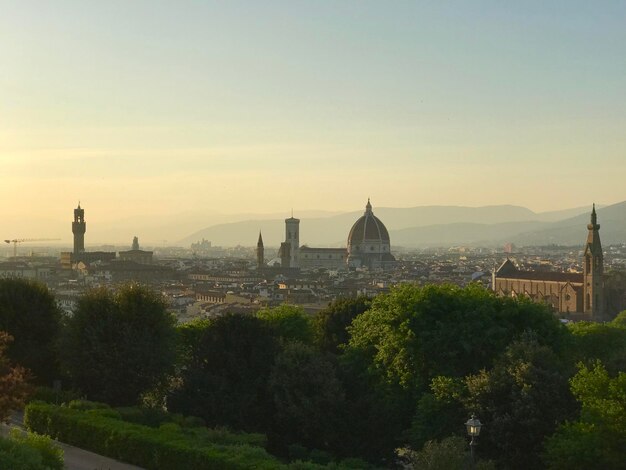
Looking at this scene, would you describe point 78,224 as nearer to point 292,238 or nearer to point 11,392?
point 292,238

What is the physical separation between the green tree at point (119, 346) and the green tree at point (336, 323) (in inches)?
273

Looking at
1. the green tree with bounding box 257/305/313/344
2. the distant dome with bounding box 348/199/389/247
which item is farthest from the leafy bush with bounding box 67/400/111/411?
the distant dome with bounding box 348/199/389/247

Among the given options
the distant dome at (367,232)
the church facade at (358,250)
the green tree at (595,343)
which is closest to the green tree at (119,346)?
the green tree at (595,343)

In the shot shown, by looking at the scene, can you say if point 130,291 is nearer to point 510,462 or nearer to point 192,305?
point 510,462

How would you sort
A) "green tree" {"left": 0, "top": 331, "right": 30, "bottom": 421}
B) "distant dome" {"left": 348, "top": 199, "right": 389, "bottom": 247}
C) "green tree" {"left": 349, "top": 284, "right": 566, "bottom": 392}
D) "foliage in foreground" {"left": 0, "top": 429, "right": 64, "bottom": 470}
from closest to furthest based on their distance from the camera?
"foliage in foreground" {"left": 0, "top": 429, "right": 64, "bottom": 470}
"green tree" {"left": 0, "top": 331, "right": 30, "bottom": 421}
"green tree" {"left": 349, "top": 284, "right": 566, "bottom": 392}
"distant dome" {"left": 348, "top": 199, "right": 389, "bottom": 247}

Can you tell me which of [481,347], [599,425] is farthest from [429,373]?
[599,425]

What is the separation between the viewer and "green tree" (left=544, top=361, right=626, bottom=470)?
17672 mm

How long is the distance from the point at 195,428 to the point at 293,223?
159m

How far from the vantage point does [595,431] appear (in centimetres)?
1794

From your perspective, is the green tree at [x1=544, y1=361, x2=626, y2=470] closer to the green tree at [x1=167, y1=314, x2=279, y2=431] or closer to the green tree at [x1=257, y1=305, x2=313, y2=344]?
the green tree at [x1=167, y1=314, x2=279, y2=431]

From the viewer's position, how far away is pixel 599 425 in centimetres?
1797

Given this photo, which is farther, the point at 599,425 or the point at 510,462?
the point at 510,462

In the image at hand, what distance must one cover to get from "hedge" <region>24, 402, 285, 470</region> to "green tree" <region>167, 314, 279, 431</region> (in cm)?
375

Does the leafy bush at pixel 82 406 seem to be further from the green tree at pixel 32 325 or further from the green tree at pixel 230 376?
the green tree at pixel 32 325
